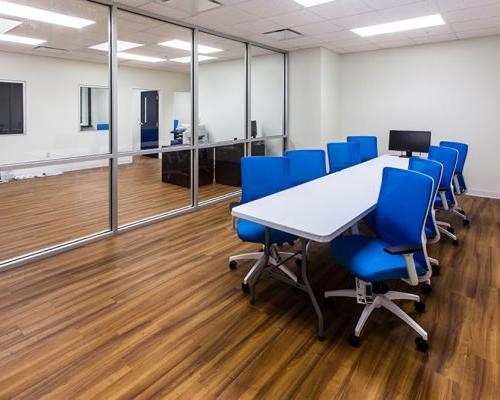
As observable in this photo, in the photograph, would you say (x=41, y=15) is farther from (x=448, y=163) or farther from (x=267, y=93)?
(x=448, y=163)

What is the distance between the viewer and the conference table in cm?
222

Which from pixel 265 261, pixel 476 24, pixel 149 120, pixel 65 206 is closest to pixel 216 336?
pixel 265 261

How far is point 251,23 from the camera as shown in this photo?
16.4 ft

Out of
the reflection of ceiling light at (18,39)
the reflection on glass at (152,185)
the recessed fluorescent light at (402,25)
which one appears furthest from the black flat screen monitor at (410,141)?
the reflection of ceiling light at (18,39)

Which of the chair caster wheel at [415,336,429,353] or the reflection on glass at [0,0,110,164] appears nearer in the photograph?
the chair caster wheel at [415,336,429,353]

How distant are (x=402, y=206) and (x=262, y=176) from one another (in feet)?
4.17

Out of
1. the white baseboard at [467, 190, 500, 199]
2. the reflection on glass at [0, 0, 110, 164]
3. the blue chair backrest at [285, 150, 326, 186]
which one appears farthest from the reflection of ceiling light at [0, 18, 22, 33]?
the white baseboard at [467, 190, 500, 199]

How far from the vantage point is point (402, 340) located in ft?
7.68

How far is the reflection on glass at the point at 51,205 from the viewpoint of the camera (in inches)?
153

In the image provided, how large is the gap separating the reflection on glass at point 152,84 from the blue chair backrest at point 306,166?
2.02 meters

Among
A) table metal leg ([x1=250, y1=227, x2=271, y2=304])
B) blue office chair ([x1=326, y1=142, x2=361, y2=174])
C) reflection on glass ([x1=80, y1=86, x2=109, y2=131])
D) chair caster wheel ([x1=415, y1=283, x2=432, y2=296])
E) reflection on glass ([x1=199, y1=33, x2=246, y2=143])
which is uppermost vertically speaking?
reflection on glass ([x1=199, y1=33, x2=246, y2=143])

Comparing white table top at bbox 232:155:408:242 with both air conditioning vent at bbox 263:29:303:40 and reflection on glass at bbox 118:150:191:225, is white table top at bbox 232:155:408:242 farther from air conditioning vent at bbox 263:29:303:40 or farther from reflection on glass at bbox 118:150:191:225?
air conditioning vent at bbox 263:29:303:40

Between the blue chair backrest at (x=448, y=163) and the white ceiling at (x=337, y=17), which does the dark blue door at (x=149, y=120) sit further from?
the blue chair backrest at (x=448, y=163)

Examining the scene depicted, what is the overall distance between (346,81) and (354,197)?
16.7 feet
